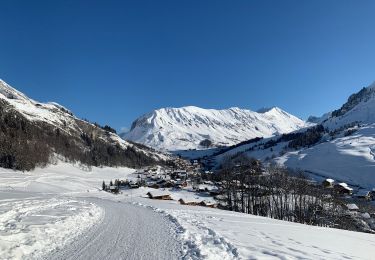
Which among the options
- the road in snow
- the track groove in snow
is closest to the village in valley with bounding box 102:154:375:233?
the road in snow

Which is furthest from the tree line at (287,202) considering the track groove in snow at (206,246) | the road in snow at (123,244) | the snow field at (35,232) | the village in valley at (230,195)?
the snow field at (35,232)

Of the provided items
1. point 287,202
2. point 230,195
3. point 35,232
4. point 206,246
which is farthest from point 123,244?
point 230,195

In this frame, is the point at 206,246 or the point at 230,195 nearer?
the point at 206,246

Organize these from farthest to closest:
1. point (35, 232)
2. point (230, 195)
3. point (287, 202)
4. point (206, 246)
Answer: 1. point (230, 195)
2. point (287, 202)
3. point (35, 232)
4. point (206, 246)

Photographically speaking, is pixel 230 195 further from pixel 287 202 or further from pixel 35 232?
pixel 35 232

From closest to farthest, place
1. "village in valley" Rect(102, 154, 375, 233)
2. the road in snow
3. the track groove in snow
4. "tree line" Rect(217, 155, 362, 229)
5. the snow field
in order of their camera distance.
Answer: the snow field
the road in snow
the track groove in snow
"tree line" Rect(217, 155, 362, 229)
"village in valley" Rect(102, 154, 375, 233)

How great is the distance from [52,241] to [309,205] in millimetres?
87651

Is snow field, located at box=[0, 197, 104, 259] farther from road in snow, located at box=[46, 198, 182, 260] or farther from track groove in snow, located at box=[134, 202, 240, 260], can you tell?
track groove in snow, located at box=[134, 202, 240, 260]

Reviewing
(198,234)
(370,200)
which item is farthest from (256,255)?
(370,200)

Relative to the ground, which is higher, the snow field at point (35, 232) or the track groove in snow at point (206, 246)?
the snow field at point (35, 232)

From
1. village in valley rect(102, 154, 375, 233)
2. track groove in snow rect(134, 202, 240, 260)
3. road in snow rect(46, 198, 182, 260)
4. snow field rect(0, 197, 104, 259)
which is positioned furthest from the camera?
village in valley rect(102, 154, 375, 233)

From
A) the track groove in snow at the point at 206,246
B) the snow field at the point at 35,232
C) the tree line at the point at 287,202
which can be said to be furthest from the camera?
the tree line at the point at 287,202

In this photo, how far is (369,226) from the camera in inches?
3501

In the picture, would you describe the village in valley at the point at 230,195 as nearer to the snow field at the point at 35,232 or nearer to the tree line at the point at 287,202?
the tree line at the point at 287,202
